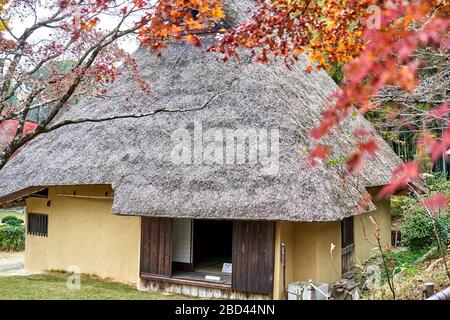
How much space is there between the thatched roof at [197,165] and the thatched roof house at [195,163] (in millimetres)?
22

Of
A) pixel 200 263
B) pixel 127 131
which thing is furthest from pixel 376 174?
pixel 127 131

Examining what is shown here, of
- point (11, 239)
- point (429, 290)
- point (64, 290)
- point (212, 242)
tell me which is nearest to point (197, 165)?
point (64, 290)

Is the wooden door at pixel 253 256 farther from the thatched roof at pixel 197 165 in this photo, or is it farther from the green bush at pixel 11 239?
the green bush at pixel 11 239

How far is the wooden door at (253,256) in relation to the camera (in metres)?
7.22

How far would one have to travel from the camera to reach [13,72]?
20.0 ft

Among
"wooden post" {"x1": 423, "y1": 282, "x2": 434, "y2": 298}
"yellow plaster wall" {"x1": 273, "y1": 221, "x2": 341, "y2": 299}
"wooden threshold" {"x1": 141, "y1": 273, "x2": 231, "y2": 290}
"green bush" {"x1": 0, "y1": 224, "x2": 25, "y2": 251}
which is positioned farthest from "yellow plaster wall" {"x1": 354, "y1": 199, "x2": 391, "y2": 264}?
"green bush" {"x1": 0, "y1": 224, "x2": 25, "y2": 251}

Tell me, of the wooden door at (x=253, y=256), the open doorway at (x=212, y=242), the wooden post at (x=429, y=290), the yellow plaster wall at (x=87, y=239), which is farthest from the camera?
the open doorway at (x=212, y=242)

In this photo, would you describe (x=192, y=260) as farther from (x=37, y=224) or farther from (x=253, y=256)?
(x=37, y=224)

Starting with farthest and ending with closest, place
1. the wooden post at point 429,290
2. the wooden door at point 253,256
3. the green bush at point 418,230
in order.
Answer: the green bush at point 418,230 < the wooden door at point 253,256 < the wooden post at point 429,290

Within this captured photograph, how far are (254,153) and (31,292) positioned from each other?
4.56m

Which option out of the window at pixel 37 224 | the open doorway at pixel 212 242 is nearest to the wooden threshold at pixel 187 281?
the open doorway at pixel 212 242

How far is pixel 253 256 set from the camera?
24.2 feet

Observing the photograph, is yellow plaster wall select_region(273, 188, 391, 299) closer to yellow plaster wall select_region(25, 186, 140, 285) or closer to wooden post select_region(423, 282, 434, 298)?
yellow plaster wall select_region(25, 186, 140, 285)

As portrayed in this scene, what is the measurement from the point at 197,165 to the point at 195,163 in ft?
0.22
